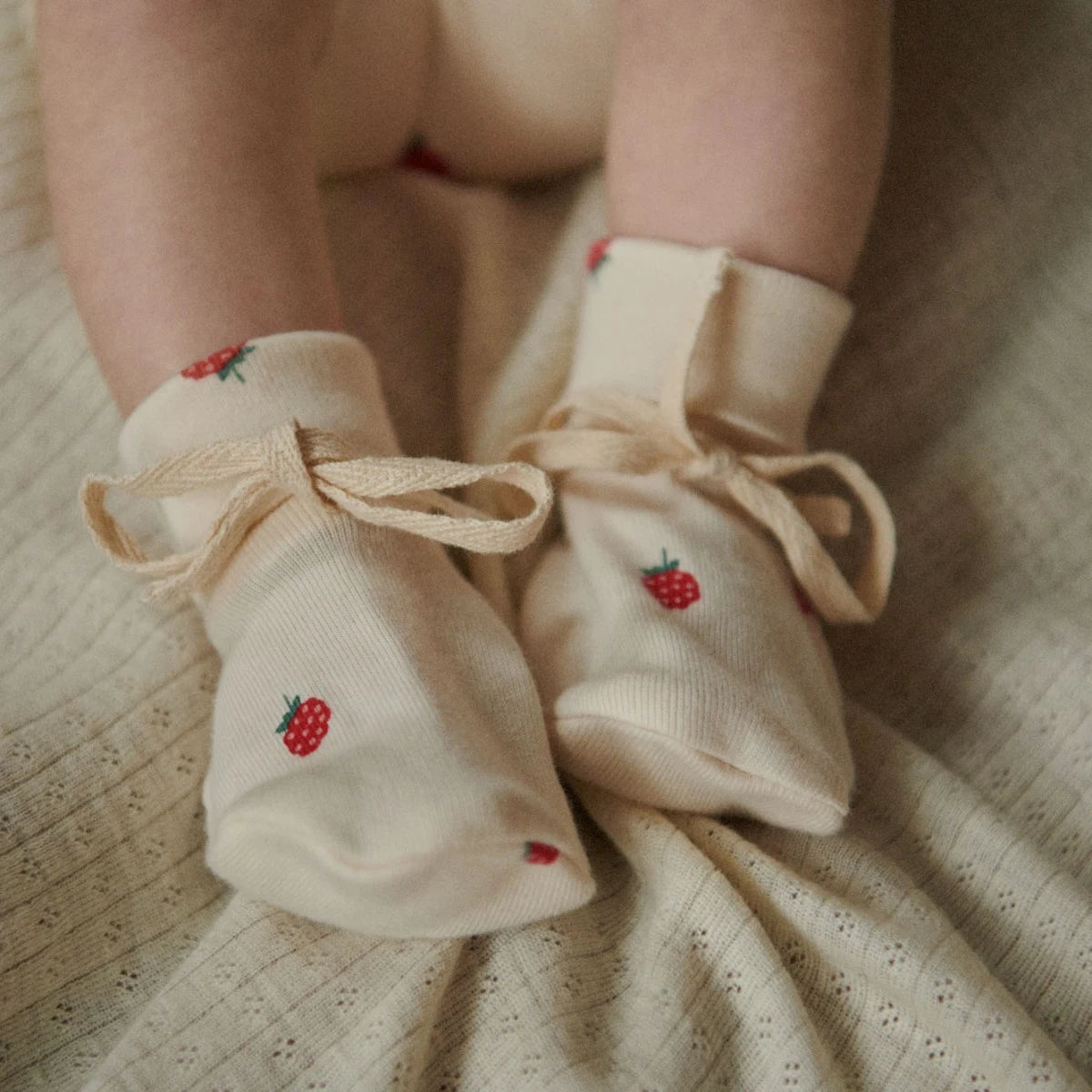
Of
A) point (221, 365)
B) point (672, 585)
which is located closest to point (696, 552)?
point (672, 585)

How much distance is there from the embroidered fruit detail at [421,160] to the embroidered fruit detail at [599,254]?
24cm

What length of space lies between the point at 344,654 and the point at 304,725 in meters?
0.04

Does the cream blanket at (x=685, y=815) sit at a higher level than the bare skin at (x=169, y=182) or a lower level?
lower

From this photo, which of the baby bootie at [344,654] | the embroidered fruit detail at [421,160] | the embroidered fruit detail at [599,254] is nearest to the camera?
the baby bootie at [344,654]

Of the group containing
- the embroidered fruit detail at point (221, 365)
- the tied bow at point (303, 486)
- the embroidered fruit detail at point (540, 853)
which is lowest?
the embroidered fruit detail at point (540, 853)

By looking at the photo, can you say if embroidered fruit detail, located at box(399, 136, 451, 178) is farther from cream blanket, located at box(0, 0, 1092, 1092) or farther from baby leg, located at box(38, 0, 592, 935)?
baby leg, located at box(38, 0, 592, 935)

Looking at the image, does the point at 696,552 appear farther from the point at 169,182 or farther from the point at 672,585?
the point at 169,182

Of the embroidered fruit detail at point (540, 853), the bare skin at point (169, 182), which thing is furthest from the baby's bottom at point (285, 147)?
the embroidered fruit detail at point (540, 853)

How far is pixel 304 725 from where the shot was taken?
49 centimetres

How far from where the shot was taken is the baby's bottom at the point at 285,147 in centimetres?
58

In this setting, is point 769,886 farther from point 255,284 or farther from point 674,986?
point 255,284

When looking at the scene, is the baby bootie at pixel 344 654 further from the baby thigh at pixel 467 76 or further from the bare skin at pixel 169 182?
the baby thigh at pixel 467 76

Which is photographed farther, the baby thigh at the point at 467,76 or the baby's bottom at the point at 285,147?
the baby thigh at the point at 467,76

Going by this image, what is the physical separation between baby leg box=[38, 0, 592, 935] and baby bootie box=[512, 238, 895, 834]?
54mm
